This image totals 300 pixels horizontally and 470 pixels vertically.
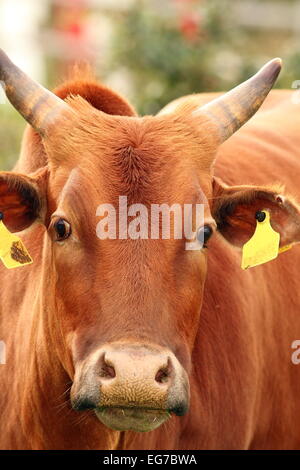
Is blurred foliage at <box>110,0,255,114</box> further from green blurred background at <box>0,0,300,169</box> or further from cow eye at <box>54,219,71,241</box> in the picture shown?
cow eye at <box>54,219,71,241</box>

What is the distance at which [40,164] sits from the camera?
18.1 feet

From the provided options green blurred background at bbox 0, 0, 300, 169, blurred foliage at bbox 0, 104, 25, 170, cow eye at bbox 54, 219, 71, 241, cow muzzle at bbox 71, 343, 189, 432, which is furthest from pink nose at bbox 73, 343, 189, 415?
blurred foliage at bbox 0, 104, 25, 170

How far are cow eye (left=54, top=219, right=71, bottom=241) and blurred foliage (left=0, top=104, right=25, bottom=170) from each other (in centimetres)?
546

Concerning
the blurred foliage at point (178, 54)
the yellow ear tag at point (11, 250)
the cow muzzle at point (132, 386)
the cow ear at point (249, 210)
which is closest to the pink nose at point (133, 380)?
the cow muzzle at point (132, 386)

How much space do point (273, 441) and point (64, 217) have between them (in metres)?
2.37

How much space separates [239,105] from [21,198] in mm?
1137

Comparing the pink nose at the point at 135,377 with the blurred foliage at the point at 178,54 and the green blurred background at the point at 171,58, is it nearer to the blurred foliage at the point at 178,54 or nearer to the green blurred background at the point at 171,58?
the green blurred background at the point at 171,58

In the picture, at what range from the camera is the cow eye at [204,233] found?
15.5 ft

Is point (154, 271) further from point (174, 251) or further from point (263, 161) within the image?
point (263, 161)

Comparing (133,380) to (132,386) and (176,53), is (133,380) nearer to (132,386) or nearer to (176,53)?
(132,386)

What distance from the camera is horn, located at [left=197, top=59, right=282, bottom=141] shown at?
5.05 meters

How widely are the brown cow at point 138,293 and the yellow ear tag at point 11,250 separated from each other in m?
0.06

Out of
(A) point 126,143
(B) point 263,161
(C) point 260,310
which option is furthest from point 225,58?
(A) point 126,143

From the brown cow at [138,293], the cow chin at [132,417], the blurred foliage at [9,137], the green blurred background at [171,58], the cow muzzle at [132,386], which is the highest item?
the green blurred background at [171,58]
